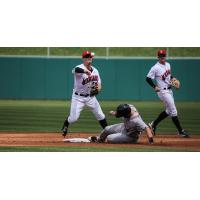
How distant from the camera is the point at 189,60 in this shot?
12562 millimetres

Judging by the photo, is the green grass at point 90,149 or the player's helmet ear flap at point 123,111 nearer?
the green grass at point 90,149

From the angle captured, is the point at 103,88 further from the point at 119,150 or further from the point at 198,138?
the point at 119,150

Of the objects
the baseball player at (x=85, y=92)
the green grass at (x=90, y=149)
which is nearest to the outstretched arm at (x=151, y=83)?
the baseball player at (x=85, y=92)

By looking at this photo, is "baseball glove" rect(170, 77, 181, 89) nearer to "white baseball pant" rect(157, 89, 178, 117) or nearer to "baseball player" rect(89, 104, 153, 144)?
"white baseball pant" rect(157, 89, 178, 117)

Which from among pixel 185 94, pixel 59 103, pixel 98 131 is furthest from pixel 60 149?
pixel 59 103

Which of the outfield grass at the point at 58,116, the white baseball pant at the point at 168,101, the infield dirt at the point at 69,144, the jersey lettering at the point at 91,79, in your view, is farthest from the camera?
the outfield grass at the point at 58,116

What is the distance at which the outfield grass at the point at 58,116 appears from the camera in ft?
45.9

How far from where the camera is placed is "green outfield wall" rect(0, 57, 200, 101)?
13.3 m

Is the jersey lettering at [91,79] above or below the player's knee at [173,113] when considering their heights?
above

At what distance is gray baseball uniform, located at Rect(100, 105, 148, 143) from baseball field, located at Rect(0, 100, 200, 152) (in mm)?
185

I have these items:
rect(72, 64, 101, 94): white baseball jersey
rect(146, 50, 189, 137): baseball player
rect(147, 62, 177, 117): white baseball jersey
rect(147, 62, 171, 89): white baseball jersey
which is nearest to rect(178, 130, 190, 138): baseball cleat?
rect(146, 50, 189, 137): baseball player

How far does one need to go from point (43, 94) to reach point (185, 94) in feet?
10.2

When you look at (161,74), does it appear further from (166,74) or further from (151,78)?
(151,78)

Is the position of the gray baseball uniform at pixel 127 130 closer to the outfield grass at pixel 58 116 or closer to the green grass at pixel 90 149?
the green grass at pixel 90 149
